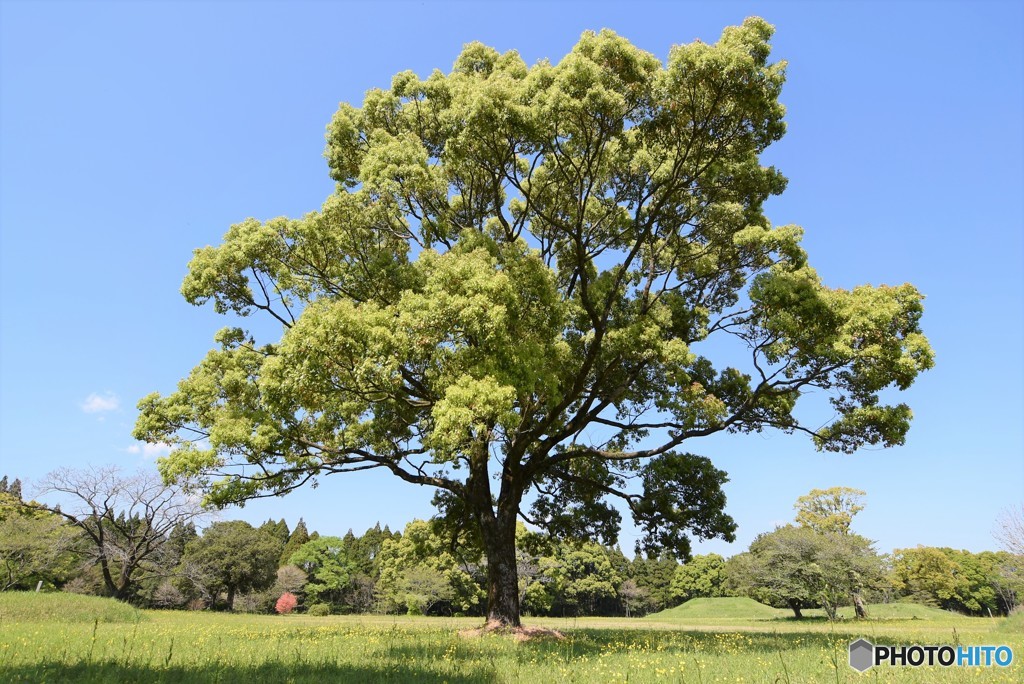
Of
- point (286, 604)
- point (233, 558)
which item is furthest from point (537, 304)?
point (286, 604)

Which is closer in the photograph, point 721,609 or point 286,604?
point 721,609

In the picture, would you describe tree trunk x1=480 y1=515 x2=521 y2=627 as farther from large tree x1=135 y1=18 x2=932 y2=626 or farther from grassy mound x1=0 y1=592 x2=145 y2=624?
grassy mound x1=0 y1=592 x2=145 y2=624

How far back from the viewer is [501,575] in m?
15.0

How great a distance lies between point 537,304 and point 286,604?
180 ft

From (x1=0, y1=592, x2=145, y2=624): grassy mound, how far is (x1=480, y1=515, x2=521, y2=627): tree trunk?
1311 centimetres

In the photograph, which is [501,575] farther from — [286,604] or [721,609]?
[286,604]

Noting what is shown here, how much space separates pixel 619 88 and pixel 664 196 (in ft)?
9.06

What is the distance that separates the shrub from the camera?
5475 cm

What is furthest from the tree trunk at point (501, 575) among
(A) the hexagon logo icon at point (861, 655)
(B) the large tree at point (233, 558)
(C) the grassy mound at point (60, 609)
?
(B) the large tree at point (233, 558)

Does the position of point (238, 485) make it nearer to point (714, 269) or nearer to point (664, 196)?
point (664, 196)

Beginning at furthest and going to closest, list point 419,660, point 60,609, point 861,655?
point 60,609
point 861,655
point 419,660

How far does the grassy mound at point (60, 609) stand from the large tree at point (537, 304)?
1025 cm

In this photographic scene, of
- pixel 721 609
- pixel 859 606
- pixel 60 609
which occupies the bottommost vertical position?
pixel 721 609

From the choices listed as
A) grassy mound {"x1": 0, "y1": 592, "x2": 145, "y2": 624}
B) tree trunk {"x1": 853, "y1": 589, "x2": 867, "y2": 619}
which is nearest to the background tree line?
tree trunk {"x1": 853, "y1": 589, "x2": 867, "y2": 619}
